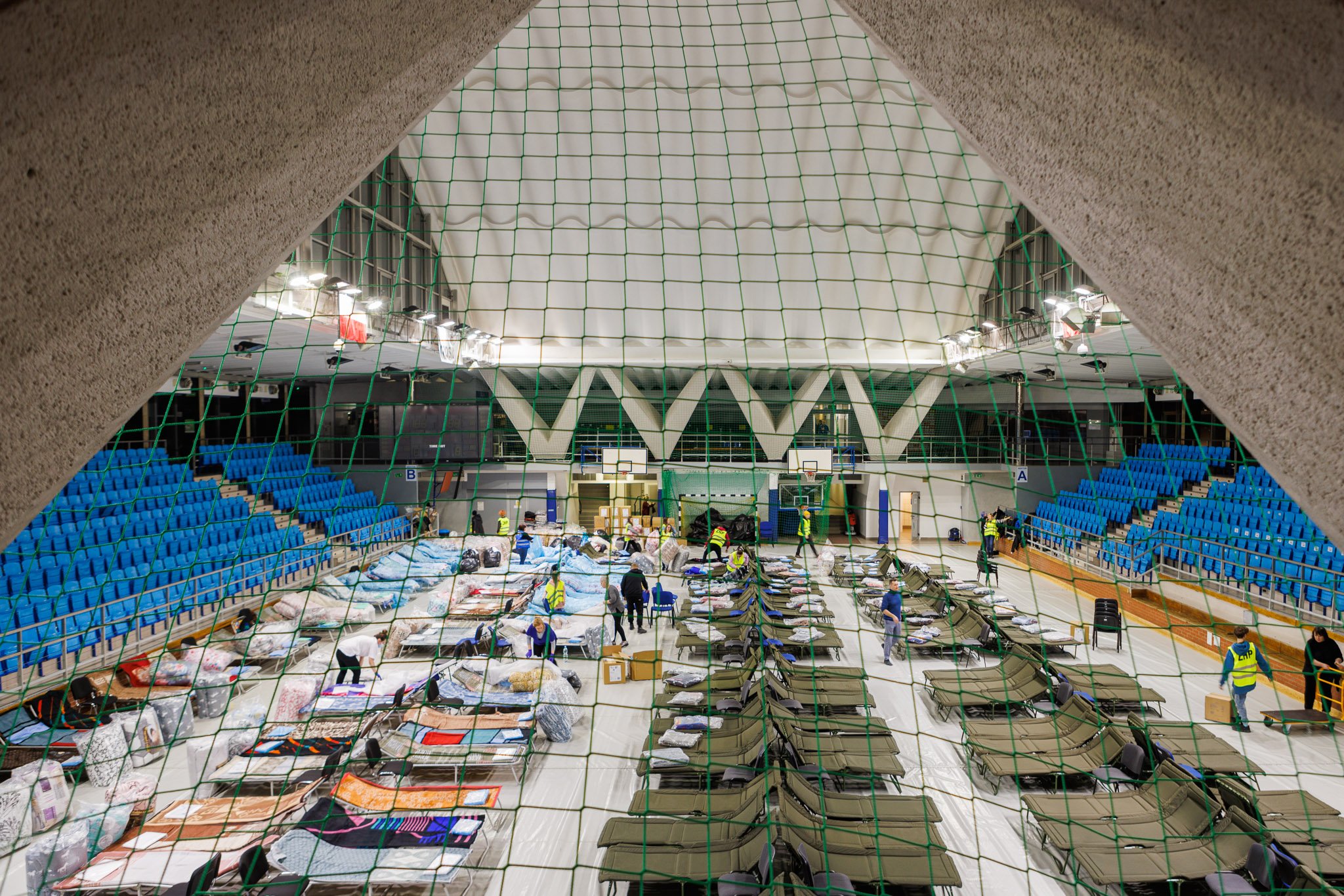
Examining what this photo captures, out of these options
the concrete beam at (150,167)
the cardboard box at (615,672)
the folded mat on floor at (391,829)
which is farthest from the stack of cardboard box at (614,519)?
the concrete beam at (150,167)

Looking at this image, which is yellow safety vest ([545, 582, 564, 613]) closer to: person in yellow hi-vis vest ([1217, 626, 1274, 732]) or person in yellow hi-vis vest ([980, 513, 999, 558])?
person in yellow hi-vis vest ([980, 513, 999, 558])

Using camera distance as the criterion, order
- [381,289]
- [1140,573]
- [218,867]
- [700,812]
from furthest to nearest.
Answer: [381,289], [1140,573], [700,812], [218,867]

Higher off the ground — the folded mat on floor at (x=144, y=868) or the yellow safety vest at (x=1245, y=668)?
the yellow safety vest at (x=1245, y=668)

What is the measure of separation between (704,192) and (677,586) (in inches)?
256

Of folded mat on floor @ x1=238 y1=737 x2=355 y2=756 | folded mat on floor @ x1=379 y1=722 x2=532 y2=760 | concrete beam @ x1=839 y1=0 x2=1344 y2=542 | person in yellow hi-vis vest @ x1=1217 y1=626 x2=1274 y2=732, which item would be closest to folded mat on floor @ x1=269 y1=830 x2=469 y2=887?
folded mat on floor @ x1=379 y1=722 x2=532 y2=760

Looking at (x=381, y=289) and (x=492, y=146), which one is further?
(x=381, y=289)

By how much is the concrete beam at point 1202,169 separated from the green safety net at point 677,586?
13.1 inches

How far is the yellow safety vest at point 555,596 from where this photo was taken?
297 inches

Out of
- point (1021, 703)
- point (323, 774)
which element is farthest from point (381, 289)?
point (1021, 703)

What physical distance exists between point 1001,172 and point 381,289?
551 inches

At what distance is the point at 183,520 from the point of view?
9781 millimetres

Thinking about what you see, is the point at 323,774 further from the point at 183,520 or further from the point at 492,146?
the point at 492,146

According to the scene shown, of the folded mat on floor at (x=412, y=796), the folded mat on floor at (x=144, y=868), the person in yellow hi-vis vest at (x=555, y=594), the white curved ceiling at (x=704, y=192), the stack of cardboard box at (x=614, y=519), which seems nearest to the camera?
the folded mat on floor at (x=144, y=868)

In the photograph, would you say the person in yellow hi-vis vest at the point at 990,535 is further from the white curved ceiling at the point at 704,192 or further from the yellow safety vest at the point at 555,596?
the yellow safety vest at the point at 555,596
